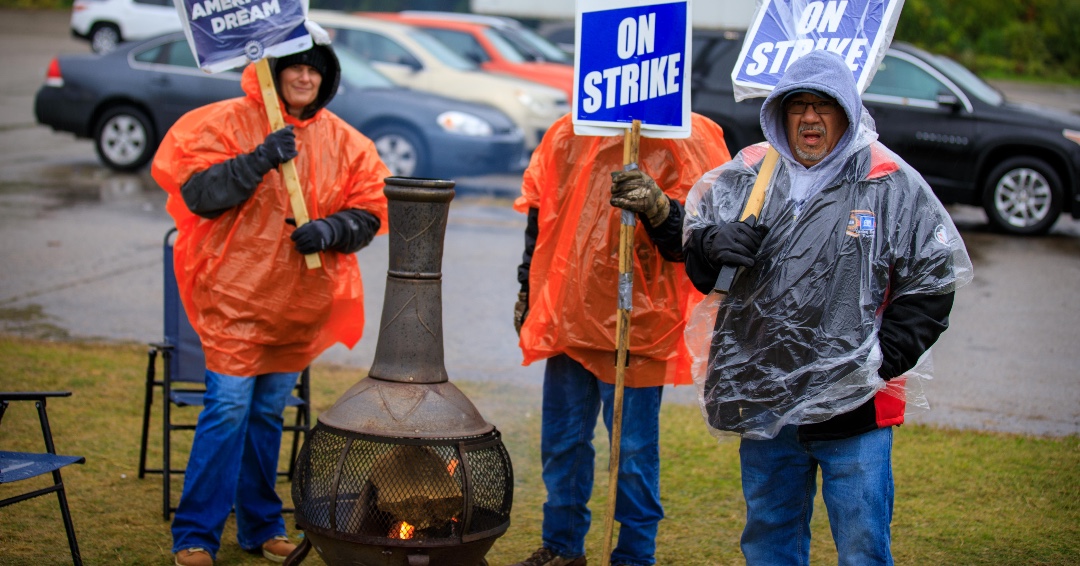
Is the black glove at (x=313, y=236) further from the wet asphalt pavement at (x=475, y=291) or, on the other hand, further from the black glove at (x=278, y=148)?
the wet asphalt pavement at (x=475, y=291)

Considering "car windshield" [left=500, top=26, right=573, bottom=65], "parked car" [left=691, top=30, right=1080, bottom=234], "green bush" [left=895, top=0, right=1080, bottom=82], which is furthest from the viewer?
"green bush" [left=895, top=0, right=1080, bottom=82]

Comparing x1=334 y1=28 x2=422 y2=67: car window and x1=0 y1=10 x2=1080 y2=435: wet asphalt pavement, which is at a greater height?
x1=334 y1=28 x2=422 y2=67: car window

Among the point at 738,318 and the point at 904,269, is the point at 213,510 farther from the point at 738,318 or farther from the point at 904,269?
the point at 904,269

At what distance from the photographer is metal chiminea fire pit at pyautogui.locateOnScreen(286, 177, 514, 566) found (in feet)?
11.3

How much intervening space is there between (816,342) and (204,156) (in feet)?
7.36

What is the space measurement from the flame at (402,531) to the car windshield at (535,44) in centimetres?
1378

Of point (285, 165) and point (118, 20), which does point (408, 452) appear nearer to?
point (285, 165)

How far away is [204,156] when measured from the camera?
162 inches

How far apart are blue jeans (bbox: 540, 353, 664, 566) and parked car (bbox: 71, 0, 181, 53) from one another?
18404 mm

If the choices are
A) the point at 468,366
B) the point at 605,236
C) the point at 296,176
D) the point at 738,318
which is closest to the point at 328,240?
the point at 296,176

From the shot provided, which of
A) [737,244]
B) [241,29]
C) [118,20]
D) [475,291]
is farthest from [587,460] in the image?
[118,20]

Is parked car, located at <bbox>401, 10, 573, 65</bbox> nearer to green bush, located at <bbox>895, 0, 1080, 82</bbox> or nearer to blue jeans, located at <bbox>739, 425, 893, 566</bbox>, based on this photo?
blue jeans, located at <bbox>739, 425, 893, 566</bbox>

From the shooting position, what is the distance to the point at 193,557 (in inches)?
162

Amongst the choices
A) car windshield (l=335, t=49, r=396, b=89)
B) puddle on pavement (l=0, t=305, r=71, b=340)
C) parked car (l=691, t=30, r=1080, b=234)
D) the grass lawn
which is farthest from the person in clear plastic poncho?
car windshield (l=335, t=49, r=396, b=89)
